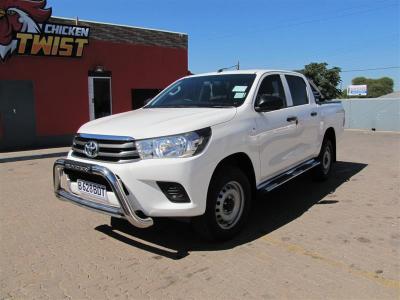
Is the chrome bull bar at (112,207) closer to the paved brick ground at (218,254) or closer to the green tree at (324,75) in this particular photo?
the paved brick ground at (218,254)

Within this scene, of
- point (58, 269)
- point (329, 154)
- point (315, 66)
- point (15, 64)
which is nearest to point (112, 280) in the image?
point (58, 269)

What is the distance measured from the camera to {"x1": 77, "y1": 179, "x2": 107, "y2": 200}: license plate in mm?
4289

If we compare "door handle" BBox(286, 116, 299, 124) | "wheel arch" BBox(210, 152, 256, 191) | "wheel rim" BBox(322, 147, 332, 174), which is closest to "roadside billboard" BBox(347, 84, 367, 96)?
"wheel rim" BBox(322, 147, 332, 174)

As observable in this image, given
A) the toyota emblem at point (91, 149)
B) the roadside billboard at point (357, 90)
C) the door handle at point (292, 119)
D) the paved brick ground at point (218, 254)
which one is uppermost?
the roadside billboard at point (357, 90)

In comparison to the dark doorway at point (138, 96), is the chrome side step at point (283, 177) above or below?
below

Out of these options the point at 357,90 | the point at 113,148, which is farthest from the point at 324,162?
the point at 357,90

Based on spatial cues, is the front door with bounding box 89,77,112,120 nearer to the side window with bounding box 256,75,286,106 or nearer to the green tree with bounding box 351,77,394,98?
the side window with bounding box 256,75,286,106

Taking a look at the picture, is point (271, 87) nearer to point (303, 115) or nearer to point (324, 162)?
point (303, 115)

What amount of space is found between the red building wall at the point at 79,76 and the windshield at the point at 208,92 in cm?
1003

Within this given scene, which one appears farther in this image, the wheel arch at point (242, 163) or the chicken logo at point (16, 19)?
the chicken logo at point (16, 19)

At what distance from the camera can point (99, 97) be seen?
16484 millimetres

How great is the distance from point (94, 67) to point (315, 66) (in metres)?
37.7

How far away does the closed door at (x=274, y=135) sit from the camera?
5.09m

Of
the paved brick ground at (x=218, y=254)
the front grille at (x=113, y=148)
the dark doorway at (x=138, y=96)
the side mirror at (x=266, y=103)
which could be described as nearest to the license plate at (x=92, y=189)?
the front grille at (x=113, y=148)
